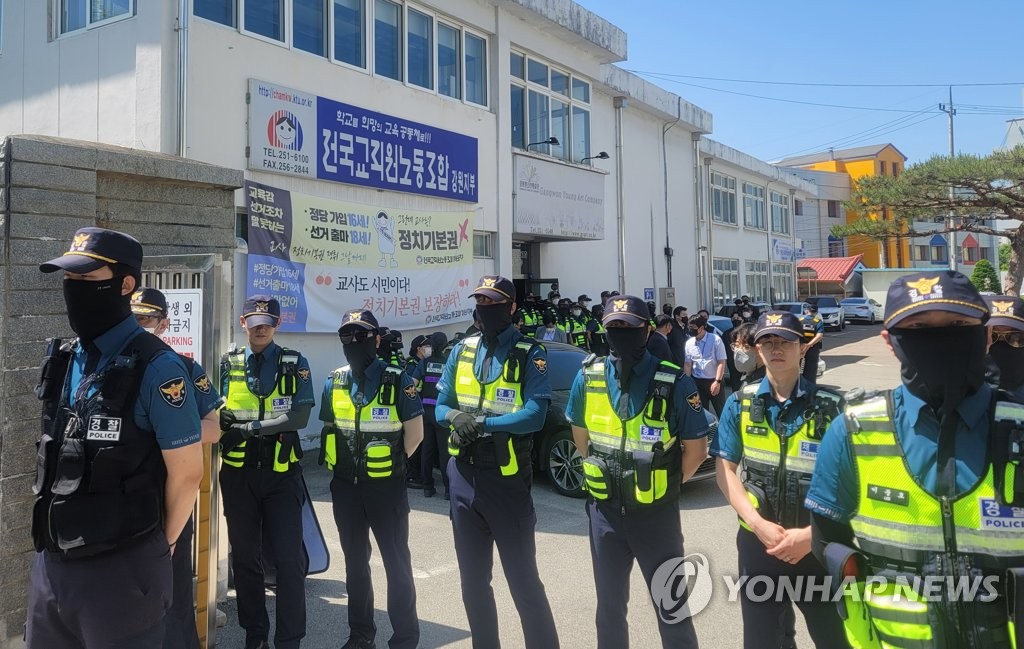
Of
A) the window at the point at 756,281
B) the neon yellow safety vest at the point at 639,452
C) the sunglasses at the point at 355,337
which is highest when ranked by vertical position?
the window at the point at 756,281

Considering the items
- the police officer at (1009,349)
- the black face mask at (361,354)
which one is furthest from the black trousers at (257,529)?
the police officer at (1009,349)

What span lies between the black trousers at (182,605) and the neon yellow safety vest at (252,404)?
518 millimetres

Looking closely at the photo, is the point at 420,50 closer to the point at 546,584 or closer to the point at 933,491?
the point at 546,584

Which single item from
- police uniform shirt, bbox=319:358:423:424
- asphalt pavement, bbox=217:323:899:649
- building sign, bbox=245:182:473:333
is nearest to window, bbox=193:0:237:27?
building sign, bbox=245:182:473:333

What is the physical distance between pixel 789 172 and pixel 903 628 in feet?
112

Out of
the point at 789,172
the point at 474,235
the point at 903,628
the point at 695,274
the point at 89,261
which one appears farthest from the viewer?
the point at 789,172

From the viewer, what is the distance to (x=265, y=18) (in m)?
9.74

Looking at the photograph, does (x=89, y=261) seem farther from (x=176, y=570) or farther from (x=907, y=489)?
(x=907, y=489)

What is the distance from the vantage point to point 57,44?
10250 mm

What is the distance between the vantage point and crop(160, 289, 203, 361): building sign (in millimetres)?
4242

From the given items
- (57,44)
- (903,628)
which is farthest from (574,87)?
(903,628)

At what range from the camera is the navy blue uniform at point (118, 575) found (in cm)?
238

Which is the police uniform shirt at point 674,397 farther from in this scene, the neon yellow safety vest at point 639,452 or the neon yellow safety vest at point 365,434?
the neon yellow safety vest at point 365,434

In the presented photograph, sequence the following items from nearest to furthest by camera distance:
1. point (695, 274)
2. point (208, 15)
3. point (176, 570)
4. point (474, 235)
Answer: point (176, 570)
point (208, 15)
point (474, 235)
point (695, 274)
